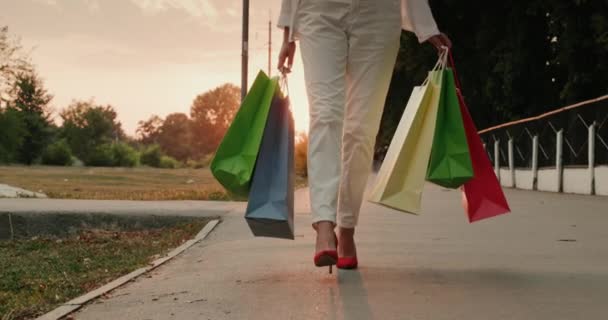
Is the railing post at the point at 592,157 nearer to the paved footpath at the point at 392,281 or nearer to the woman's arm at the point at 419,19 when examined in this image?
the paved footpath at the point at 392,281

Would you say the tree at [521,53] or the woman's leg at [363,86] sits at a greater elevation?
the tree at [521,53]

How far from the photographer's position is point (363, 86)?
446 centimetres

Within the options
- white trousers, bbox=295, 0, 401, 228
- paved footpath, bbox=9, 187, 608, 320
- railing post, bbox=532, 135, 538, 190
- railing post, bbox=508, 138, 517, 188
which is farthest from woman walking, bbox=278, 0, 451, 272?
railing post, bbox=508, 138, 517, 188

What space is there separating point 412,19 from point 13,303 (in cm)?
249

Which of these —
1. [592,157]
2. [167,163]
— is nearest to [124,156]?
[167,163]

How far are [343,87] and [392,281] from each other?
0.97 m

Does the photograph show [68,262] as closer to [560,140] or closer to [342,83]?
[342,83]

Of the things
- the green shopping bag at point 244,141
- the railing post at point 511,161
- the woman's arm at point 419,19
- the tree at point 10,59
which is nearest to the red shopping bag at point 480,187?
the woman's arm at point 419,19

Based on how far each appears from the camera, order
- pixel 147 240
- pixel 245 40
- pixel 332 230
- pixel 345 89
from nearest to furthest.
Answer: pixel 332 230
pixel 345 89
pixel 147 240
pixel 245 40

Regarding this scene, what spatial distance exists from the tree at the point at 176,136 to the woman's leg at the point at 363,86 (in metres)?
133

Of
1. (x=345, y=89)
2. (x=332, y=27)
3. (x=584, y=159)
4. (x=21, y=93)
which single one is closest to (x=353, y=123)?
(x=345, y=89)

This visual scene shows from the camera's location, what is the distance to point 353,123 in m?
4.48

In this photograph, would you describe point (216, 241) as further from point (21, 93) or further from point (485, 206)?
point (21, 93)

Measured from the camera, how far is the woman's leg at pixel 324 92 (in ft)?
13.8
